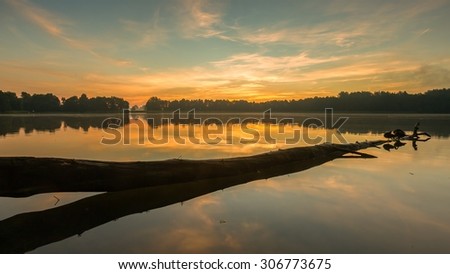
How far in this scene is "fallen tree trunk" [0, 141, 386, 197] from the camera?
6711mm

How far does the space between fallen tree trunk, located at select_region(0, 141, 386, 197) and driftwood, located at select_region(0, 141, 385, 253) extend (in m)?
0.03

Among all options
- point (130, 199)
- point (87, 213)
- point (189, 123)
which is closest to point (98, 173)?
point (87, 213)

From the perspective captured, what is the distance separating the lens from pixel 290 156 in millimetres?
13508

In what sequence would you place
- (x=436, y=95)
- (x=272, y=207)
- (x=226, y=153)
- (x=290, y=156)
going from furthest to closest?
(x=436, y=95), (x=226, y=153), (x=290, y=156), (x=272, y=207)

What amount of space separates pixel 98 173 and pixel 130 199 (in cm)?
108

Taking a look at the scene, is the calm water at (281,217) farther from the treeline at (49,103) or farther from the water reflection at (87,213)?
the treeline at (49,103)

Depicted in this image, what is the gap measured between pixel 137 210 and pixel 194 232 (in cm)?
183

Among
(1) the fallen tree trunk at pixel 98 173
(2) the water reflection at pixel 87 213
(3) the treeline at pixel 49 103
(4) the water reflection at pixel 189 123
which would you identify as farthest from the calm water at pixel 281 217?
(3) the treeline at pixel 49 103

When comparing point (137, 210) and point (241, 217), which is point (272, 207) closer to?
point (241, 217)

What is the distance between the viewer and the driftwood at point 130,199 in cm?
603

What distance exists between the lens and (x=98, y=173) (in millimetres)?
7609

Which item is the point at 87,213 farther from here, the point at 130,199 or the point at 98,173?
Answer: the point at 130,199

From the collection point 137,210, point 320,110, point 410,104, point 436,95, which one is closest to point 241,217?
point 137,210

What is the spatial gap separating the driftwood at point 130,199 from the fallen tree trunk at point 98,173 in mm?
34
